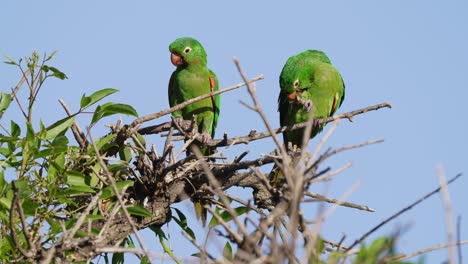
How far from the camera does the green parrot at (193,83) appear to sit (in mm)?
7383

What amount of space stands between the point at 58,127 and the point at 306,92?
3817 mm

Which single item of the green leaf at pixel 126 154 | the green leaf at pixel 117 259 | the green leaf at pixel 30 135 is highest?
the green leaf at pixel 30 135

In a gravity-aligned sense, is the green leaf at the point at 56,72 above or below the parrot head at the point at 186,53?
below

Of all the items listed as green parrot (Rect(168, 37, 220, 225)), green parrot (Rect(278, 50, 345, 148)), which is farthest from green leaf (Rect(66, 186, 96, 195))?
green parrot (Rect(278, 50, 345, 148))

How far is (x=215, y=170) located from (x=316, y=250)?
2.67 metres

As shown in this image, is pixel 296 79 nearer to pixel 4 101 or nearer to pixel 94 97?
pixel 94 97

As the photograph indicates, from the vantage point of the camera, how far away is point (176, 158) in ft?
15.4

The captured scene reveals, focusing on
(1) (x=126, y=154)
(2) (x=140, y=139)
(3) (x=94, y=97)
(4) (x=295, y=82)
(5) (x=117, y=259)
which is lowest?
(5) (x=117, y=259)

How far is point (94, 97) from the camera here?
4.46m

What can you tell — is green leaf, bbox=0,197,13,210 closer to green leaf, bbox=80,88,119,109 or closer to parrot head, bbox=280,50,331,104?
green leaf, bbox=80,88,119,109

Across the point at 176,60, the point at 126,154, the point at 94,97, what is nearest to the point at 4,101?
the point at 94,97

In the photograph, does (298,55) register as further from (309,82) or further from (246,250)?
(246,250)

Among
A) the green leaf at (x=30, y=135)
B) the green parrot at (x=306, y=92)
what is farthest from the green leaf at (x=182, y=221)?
the green parrot at (x=306, y=92)

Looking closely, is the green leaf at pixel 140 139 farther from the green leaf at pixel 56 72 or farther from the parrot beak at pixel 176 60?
the parrot beak at pixel 176 60
